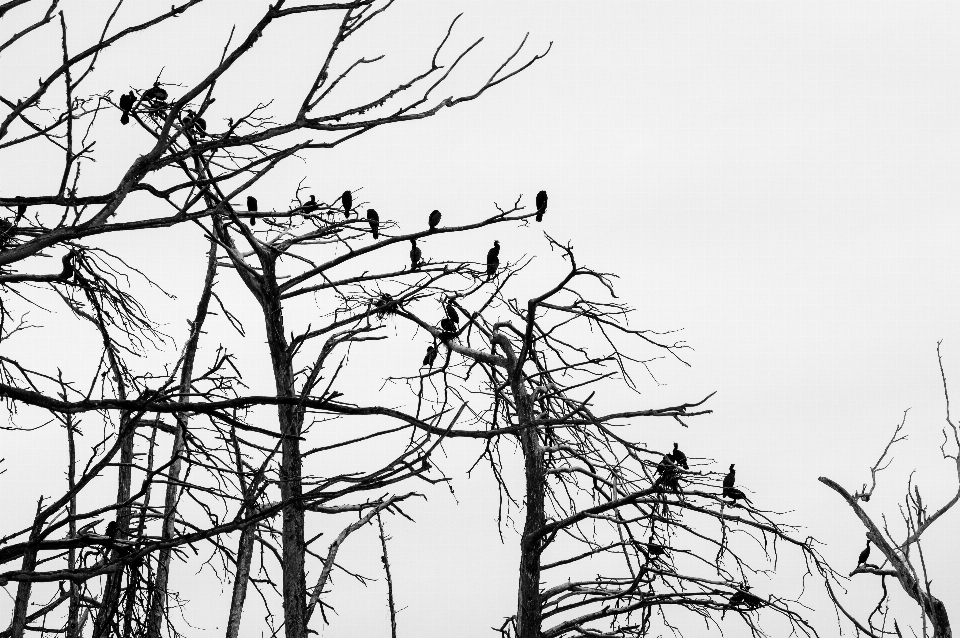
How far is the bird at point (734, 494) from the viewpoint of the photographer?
1007 cm

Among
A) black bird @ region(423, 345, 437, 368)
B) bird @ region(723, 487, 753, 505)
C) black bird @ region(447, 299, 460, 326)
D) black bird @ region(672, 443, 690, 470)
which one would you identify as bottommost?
bird @ region(723, 487, 753, 505)

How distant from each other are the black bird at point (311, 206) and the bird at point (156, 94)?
1581 millimetres

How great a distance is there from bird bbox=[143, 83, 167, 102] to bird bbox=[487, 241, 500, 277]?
342cm

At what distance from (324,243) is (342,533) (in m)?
3.26

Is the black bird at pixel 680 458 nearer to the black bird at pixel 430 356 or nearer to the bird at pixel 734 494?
the bird at pixel 734 494

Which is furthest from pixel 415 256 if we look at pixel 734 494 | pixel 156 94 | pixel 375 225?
pixel 734 494

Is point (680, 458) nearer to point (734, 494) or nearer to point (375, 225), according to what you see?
point (734, 494)

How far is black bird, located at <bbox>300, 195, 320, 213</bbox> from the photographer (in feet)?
30.4

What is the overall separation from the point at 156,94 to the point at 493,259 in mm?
3669

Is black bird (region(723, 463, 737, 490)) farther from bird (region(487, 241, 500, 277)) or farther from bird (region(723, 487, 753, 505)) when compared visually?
bird (region(487, 241, 500, 277))

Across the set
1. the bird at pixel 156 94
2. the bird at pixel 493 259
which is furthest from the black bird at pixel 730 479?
the bird at pixel 156 94

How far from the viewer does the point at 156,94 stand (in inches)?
321

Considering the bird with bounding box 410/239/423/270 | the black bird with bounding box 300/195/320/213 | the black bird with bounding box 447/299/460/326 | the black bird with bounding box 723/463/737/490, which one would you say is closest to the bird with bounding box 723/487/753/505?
the black bird with bounding box 723/463/737/490

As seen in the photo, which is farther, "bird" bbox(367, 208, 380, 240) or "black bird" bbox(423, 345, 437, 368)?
"black bird" bbox(423, 345, 437, 368)
